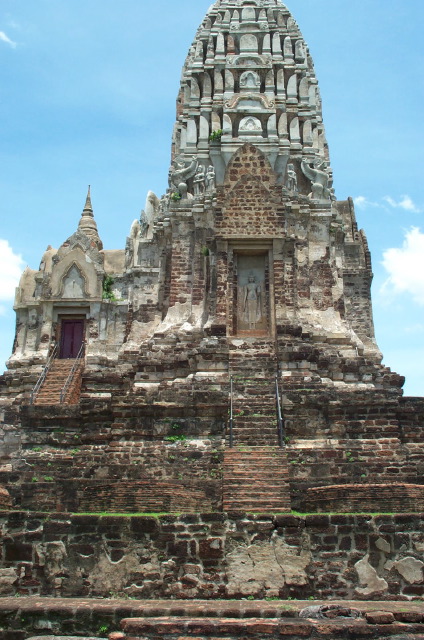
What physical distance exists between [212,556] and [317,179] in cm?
1459

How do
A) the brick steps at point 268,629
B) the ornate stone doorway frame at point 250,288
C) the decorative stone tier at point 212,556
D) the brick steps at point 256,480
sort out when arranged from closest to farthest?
the brick steps at point 268,629, the decorative stone tier at point 212,556, the brick steps at point 256,480, the ornate stone doorway frame at point 250,288

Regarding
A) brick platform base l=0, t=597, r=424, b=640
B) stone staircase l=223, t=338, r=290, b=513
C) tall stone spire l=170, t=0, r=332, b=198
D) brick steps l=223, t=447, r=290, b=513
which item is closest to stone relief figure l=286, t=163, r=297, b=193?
tall stone spire l=170, t=0, r=332, b=198

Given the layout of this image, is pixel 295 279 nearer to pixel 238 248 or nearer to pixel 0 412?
pixel 238 248

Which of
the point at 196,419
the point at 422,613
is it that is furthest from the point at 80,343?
the point at 422,613

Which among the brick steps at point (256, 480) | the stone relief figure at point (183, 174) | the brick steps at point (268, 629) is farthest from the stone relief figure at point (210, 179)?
the brick steps at point (268, 629)

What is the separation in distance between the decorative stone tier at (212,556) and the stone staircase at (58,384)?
13.8 meters

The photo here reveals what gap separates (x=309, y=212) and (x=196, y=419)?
8356 mm

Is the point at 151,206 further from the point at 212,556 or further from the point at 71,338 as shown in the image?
the point at 212,556

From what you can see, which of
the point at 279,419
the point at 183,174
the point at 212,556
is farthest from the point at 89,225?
the point at 212,556

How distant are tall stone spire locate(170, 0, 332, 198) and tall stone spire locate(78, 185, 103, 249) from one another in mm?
9031

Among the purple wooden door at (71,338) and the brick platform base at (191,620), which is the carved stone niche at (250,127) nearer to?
the purple wooden door at (71,338)

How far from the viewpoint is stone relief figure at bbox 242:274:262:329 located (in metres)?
19.0

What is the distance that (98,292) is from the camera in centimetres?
2805

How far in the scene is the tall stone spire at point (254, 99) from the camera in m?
21.2
